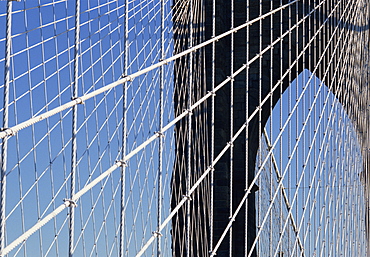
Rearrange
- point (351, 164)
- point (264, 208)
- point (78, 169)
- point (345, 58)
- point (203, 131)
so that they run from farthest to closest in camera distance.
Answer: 1. point (264, 208)
2. point (351, 164)
3. point (345, 58)
4. point (203, 131)
5. point (78, 169)

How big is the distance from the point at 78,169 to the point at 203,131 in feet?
12.5

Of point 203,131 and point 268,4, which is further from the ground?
point 268,4

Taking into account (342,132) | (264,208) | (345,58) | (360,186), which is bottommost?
(264,208)

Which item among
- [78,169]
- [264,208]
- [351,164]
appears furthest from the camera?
[264,208]

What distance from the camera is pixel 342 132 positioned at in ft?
33.6

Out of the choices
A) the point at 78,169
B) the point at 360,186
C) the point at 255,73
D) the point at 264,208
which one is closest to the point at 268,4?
the point at 255,73

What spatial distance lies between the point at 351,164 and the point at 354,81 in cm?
91

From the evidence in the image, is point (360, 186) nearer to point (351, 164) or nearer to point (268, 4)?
point (351, 164)

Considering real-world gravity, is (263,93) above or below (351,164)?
above

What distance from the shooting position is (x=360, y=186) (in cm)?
1134

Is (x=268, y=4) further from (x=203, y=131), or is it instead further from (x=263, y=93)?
(x=203, y=131)

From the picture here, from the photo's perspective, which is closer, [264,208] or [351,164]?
[351,164]

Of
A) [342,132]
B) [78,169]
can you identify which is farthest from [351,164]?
[78,169]

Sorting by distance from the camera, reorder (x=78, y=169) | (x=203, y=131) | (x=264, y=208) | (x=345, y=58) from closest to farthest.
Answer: (x=78, y=169)
(x=203, y=131)
(x=345, y=58)
(x=264, y=208)
